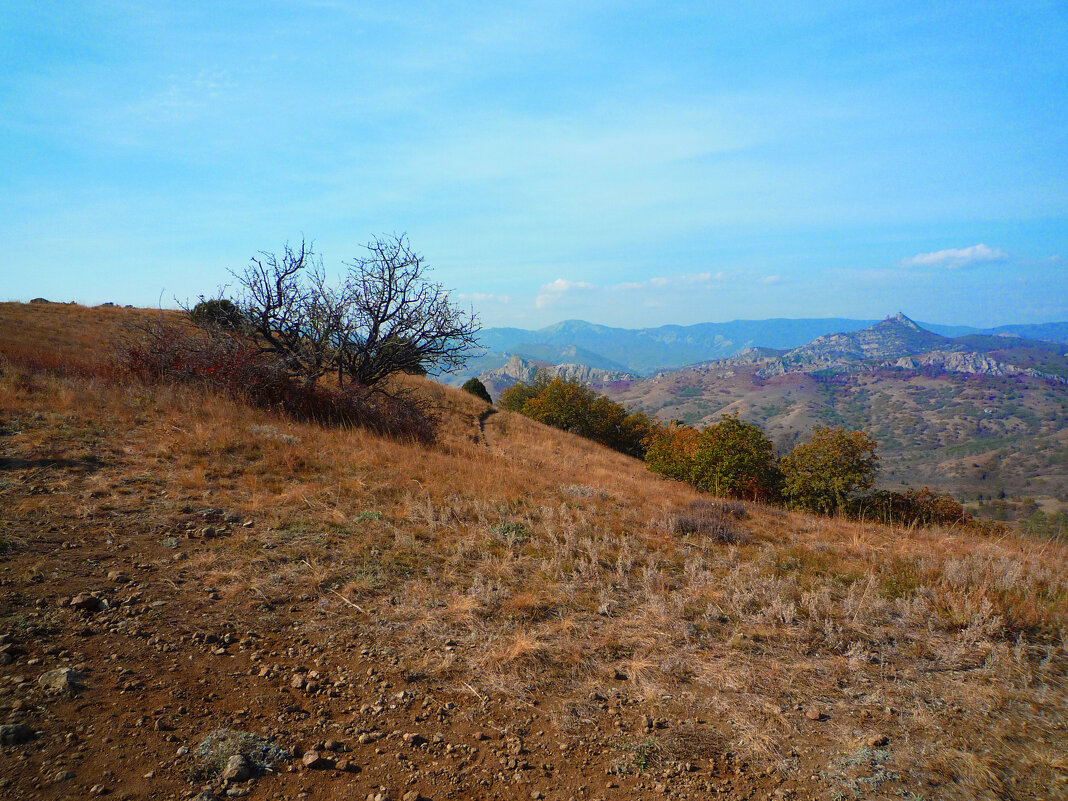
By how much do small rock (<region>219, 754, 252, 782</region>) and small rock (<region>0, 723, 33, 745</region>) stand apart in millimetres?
973

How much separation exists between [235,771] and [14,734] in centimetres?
108

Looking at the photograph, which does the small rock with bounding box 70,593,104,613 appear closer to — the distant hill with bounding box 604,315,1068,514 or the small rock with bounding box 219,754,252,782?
the small rock with bounding box 219,754,252,782

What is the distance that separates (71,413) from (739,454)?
599 inches

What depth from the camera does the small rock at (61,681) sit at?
9.07 feet

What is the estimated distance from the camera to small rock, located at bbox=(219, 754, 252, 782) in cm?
241

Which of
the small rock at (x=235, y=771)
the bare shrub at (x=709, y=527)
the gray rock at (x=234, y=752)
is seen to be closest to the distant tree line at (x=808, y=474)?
the bare shrub at (x=709, y=527)

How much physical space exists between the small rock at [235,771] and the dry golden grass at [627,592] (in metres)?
1.25

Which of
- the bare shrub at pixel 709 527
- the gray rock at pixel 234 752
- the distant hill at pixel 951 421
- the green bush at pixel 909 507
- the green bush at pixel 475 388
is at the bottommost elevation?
the distant hill at pixel 951 421

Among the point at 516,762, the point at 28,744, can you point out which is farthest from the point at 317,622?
the point at 516,762

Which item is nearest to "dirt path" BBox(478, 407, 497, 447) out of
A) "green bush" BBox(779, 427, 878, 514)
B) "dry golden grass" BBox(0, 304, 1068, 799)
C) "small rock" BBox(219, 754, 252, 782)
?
"green bush" BBox(779, 427, 878, 514)

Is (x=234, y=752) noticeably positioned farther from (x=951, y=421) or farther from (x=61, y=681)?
(x=951, y=421)

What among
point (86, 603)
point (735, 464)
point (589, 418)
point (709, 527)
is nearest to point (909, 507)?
point (735, 464)

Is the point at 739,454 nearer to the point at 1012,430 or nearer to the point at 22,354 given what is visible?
the point at 22,354

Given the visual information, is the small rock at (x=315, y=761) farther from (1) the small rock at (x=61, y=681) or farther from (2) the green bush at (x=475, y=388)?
(2) the green bush at (x=475, y=388)
